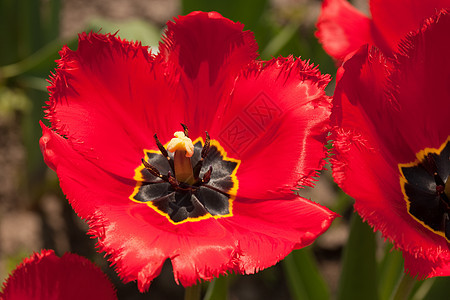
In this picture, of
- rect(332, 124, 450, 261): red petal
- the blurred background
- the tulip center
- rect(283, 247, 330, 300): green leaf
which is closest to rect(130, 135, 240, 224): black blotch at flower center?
the tulip center

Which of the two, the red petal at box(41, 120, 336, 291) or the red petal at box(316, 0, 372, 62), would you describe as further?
the red petal at box(316, 0, 372, 62)

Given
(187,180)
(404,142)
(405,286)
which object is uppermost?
(404,142)

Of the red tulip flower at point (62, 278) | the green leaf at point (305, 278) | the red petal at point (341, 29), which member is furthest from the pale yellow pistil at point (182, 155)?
the green leaf at point (305, 278)

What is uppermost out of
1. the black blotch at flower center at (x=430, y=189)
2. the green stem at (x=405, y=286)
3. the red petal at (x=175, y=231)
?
the red petal at (x=175, y=231)

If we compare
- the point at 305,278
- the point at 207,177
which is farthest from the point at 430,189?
the point at 305,278

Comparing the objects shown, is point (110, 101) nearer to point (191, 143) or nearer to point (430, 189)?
point (191, 143)

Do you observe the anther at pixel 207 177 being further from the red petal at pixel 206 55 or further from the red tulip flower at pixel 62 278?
the red tulip flower at pixel 62 278

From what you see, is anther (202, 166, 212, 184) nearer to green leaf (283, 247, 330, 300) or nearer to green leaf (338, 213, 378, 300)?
green leaf (338, 213, 378, 300)

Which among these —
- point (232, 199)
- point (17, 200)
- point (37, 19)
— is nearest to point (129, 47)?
point (232, 199)
